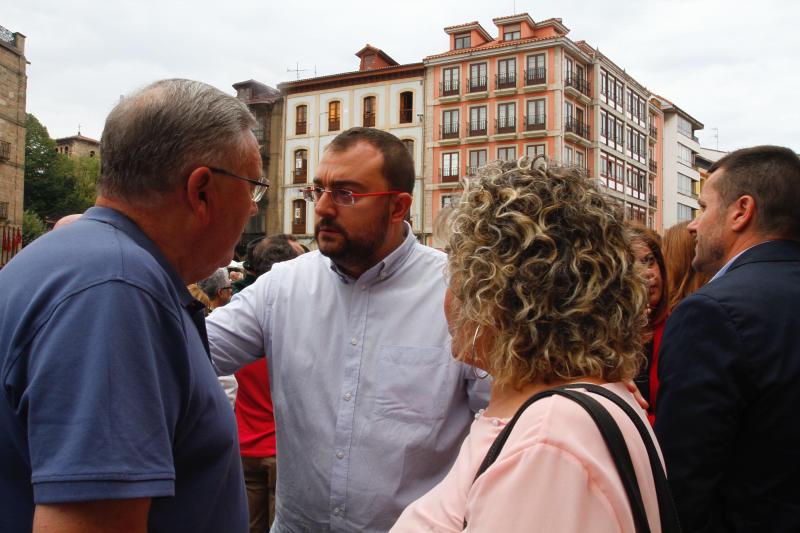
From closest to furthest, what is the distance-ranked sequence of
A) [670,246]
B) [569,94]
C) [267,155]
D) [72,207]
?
[670,246] → [569,94] → [267,155] → [72,207]

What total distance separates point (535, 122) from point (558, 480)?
127 feet

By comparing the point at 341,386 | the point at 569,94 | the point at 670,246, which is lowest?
the point at 341,386

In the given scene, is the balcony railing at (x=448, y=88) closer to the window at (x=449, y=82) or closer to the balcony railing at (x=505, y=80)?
the window at (x=449, y=82)

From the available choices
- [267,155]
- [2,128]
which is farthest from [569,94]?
[2,128]

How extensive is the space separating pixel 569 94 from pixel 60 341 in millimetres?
39708

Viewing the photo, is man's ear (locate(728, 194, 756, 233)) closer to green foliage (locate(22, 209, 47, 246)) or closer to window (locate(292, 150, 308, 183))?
window (locate(292, 150, 308, 183))

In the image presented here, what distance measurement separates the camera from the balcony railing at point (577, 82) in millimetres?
38372

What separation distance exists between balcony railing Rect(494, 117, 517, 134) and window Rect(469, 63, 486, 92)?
2106 mm

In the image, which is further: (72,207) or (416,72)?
(72,207)

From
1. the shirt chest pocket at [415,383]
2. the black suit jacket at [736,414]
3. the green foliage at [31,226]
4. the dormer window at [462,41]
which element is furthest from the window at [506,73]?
the black suit jacket at [736,414]

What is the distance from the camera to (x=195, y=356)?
1.57 meters

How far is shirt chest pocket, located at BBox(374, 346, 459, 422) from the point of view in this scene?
2.53m

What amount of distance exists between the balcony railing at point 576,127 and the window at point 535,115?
1.44 meters

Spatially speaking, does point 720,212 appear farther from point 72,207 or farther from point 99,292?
point 72,207
